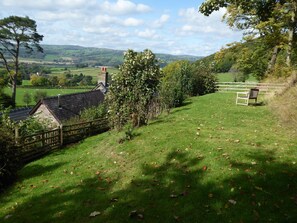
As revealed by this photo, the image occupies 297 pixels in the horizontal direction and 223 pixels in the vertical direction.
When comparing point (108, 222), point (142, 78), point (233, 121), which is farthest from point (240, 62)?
point (108, 222)

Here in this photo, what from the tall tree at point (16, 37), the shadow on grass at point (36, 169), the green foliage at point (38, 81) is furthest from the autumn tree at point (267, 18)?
the green foliage at point (38, 81)

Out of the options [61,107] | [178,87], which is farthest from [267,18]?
[61,107]

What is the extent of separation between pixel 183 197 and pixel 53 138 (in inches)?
474

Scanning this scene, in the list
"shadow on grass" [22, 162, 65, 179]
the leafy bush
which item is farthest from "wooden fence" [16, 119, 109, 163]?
the leafy bush

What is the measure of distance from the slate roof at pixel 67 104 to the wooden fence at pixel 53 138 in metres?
8.11

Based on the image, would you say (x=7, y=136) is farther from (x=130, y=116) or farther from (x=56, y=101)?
(x=56, y=101)

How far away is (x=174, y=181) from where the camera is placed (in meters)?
7.57

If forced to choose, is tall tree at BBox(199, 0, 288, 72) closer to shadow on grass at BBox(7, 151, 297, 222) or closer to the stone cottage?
shadow on grass at BBox(7, 151, 297, 222)

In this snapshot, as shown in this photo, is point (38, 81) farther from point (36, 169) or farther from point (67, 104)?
point (36, 169)

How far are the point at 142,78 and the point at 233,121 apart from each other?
705cm

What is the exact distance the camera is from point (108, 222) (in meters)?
6.12

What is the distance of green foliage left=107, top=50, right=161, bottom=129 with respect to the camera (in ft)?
55.0

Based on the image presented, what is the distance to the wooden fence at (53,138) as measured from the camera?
47.5 feet

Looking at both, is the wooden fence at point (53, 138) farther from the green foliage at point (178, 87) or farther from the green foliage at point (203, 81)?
Answer: the green foliage at point (203, 81)
